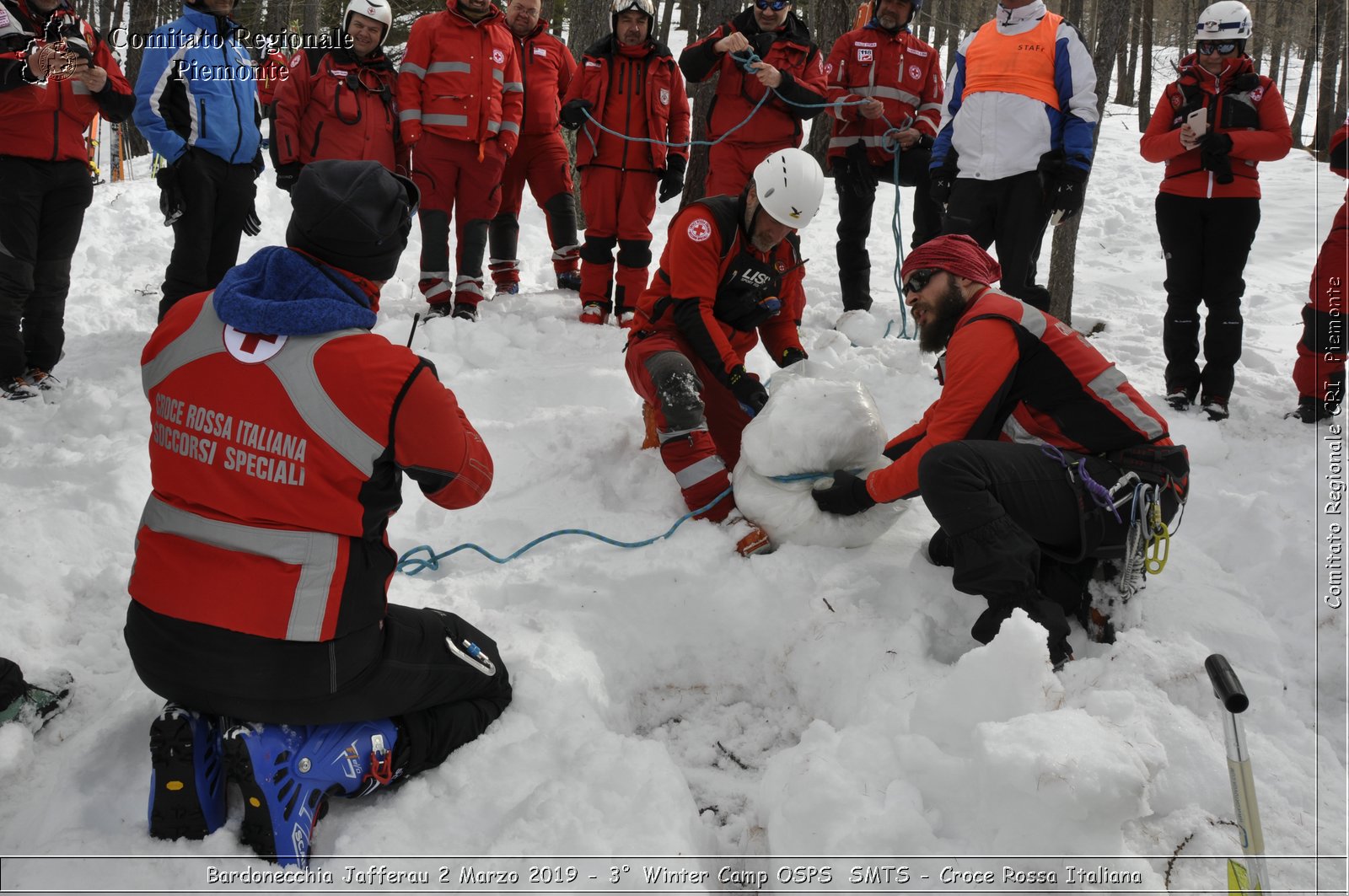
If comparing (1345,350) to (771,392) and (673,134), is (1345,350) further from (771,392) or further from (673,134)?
(673,134)

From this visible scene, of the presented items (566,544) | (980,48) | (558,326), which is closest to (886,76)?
(980,48)

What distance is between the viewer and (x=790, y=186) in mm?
3586

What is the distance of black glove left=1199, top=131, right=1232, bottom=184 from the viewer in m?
4.36

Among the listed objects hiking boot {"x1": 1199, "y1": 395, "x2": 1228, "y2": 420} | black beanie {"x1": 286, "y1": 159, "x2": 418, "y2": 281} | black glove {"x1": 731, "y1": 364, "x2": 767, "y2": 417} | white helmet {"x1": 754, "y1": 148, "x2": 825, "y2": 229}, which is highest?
white helmet {"x1": 754, "y1": 148, "x2": 825, "y2": 229}

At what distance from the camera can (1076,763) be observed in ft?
6.30

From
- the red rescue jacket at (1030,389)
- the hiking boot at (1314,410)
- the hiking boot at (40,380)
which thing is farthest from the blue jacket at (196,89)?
the hiking boot at (1314,410)

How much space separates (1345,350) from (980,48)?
90.0 inches

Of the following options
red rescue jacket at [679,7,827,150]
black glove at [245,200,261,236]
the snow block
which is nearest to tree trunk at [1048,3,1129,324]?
red rescue jacket at [679,7,827,150]

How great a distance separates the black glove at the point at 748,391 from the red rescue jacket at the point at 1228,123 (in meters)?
2.40

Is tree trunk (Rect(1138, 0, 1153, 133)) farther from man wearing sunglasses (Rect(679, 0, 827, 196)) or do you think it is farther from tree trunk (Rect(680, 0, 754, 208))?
man wearing sunglasses (Rect(679, 0, 827, 196))

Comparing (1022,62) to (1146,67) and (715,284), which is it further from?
(1146,67)

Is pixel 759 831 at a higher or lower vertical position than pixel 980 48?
lower

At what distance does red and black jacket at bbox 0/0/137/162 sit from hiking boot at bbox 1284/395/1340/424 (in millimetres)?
5604

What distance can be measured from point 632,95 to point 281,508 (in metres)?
4.26
